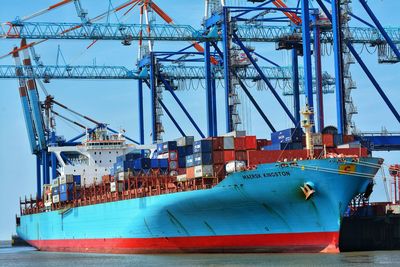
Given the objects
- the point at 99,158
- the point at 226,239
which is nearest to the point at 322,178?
the point at 226,239

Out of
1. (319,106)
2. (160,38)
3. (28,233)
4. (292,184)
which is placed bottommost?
(28,233)

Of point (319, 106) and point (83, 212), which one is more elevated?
point (319, 106)

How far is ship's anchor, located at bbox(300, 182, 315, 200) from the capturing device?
4166cm

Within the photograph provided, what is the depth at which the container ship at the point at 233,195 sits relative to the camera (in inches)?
1655

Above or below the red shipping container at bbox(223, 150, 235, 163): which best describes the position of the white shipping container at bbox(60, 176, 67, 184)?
below

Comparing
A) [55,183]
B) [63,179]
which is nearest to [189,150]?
[63,179]

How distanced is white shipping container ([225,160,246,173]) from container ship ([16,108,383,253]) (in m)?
0.05

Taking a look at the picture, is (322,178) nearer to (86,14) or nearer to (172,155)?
(172,155)

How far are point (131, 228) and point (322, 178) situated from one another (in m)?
13.8

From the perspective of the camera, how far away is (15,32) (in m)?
55.9

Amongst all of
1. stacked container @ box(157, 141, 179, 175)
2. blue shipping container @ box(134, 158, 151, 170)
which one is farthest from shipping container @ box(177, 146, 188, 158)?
blue shipping container @ box(134, 158, 151, 170)

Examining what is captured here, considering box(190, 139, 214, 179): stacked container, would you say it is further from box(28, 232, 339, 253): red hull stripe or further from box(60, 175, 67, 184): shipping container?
box(60, 175, 67, 184): shipping container

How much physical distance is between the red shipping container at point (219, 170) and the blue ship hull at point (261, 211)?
1.56 meters

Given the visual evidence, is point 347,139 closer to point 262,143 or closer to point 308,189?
point 262,143
